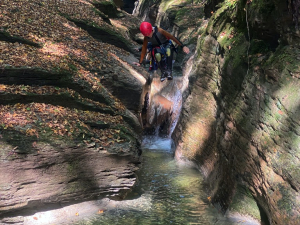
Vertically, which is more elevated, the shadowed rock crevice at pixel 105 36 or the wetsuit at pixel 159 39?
the wetsuit at pixel 159 39

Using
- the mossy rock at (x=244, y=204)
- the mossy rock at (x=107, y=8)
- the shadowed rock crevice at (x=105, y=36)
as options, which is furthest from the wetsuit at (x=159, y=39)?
the mossy rock at (x=107, y=8)

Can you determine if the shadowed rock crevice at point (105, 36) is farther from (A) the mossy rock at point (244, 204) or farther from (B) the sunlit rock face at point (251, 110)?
(A) the mossy rock at point (244, 204)

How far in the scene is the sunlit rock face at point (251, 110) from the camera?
4.44m

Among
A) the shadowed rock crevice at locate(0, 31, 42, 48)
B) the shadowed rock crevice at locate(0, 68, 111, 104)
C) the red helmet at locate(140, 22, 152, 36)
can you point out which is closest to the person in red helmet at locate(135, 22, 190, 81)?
the red helmet at locate(140, 22, 152, 36)

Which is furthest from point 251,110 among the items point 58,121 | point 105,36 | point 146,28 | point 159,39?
point 105,36

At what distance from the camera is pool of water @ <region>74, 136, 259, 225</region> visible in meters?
5.71

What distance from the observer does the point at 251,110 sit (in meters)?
5.52

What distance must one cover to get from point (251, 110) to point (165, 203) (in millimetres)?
2569

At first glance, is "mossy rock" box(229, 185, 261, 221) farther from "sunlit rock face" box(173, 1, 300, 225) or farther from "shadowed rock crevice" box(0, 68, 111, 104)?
"shadowed rock crevice" box(0, 68, 111, 104)

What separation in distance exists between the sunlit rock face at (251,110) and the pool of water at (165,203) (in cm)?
37

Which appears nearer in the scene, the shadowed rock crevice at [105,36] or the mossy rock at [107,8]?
the shadowed rock crevice at [105,36]

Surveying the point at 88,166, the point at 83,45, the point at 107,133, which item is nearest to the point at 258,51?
the point at 107,133

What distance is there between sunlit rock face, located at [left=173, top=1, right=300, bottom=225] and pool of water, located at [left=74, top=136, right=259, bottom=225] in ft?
Result: 1.21

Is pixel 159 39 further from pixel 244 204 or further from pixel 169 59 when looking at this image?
pixel 244 204
